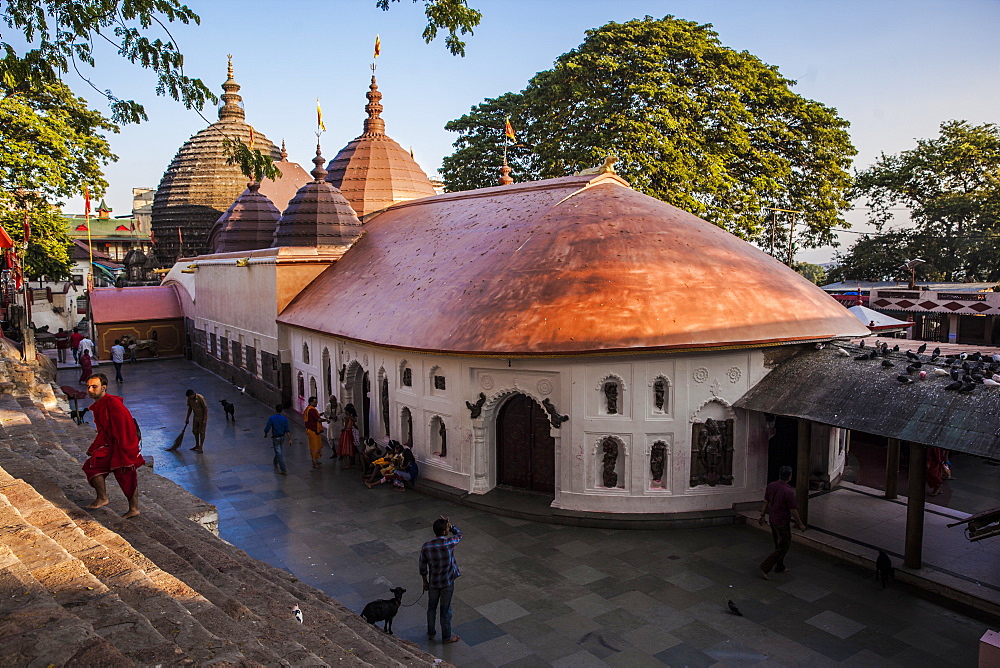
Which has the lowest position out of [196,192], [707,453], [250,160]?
[707,453]

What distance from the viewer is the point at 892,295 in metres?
31.0

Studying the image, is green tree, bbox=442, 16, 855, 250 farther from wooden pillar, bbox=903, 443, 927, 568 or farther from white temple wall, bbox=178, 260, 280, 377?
wooden pillar, bbox=903, 443, 927, 568

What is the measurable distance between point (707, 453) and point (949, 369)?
417 cm

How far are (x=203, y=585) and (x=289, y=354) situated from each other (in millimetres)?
16774

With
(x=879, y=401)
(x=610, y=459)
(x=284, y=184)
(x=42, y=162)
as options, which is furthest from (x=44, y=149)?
(x=879, y=401)

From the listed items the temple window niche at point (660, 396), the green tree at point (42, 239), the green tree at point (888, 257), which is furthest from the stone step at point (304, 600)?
the green tree at point (888, 257)

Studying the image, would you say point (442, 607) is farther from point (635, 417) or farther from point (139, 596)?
point (635, 417)

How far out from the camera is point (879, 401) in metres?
11.1

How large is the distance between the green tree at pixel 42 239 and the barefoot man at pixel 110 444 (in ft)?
75.0

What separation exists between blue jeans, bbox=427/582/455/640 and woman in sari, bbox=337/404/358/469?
7.78 meters

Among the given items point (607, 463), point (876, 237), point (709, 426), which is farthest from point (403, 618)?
point (876, 237)

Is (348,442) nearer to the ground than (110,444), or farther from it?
nearer to the ground

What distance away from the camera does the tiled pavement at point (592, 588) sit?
8.56m

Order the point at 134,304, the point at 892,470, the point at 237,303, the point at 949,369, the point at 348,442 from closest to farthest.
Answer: the point at 949,369 < the point at 892,470 < the point at 348,442 < the point at 237,303 < the point at 134,304
